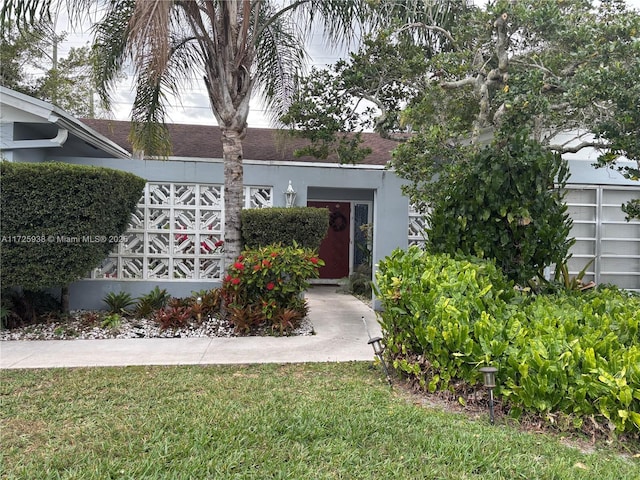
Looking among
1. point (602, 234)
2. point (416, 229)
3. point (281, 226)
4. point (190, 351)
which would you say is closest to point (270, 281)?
point (281, 226)

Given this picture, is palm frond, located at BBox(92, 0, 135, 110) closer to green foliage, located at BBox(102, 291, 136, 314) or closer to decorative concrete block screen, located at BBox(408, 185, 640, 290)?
green foliage, located at BBox(102, 291, 136, 314)

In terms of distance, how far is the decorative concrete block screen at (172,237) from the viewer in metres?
8.02

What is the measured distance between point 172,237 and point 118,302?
1456 mm

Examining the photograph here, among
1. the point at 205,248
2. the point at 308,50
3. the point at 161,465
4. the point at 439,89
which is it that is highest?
the point at 308,50

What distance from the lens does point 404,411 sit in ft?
11.9

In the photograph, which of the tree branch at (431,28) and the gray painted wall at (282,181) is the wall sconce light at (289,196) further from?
the tree branch at (431,28)

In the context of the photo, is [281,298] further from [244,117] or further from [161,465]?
[161,465]

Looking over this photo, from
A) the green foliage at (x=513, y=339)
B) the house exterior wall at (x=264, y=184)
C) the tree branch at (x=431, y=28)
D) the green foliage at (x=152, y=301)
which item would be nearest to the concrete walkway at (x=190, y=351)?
the green foliage at (x=152, y=301)

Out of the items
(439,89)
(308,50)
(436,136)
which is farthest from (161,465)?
(308,50)

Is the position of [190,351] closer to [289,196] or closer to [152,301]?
[152,301]

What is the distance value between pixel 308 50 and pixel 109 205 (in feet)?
14.5

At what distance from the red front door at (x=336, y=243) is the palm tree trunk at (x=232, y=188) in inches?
220

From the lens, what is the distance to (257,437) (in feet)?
10.3

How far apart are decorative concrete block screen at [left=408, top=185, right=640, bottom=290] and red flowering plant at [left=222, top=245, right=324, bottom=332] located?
293 cm
